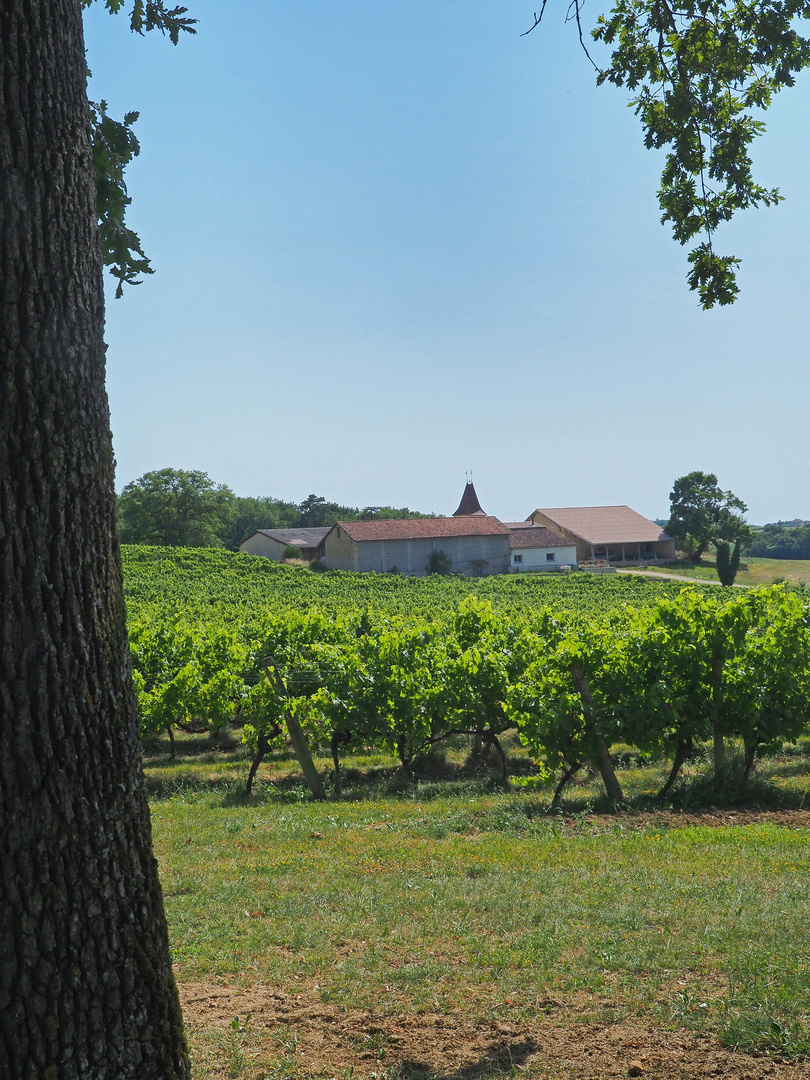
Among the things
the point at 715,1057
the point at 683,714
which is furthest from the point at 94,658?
the point at 683,714

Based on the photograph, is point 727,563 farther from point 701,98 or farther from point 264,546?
point 701,98

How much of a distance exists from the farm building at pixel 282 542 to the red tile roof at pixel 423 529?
5.60 meters

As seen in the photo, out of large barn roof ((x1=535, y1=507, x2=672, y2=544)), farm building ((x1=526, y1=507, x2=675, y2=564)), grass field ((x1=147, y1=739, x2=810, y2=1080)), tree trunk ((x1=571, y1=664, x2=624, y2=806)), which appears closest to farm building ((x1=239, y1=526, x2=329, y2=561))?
farm building ((x1=526, y1=507, x2=675, y2=564))

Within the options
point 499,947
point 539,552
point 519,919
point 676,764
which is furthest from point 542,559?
point 499,947

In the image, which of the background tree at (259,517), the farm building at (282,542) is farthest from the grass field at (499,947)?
the background tree at (259,517)

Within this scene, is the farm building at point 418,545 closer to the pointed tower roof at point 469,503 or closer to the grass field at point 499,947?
the pointed tower roof at point 469,503

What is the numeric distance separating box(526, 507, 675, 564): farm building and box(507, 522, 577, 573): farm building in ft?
12.8

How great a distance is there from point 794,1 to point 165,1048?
21.8 feet

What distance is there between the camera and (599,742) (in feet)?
30.6

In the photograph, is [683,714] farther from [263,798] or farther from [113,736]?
[113,736]

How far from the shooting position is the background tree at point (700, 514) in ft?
224

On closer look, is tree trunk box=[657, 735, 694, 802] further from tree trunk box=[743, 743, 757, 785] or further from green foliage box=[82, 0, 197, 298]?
green foliage box=[82, 0, 197, 298]

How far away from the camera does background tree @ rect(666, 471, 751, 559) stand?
68.3 metres

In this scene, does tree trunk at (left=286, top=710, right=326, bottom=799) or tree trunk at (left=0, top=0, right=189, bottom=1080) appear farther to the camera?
tree trunk at (left=286, top=710, right=326, bottom=799)
